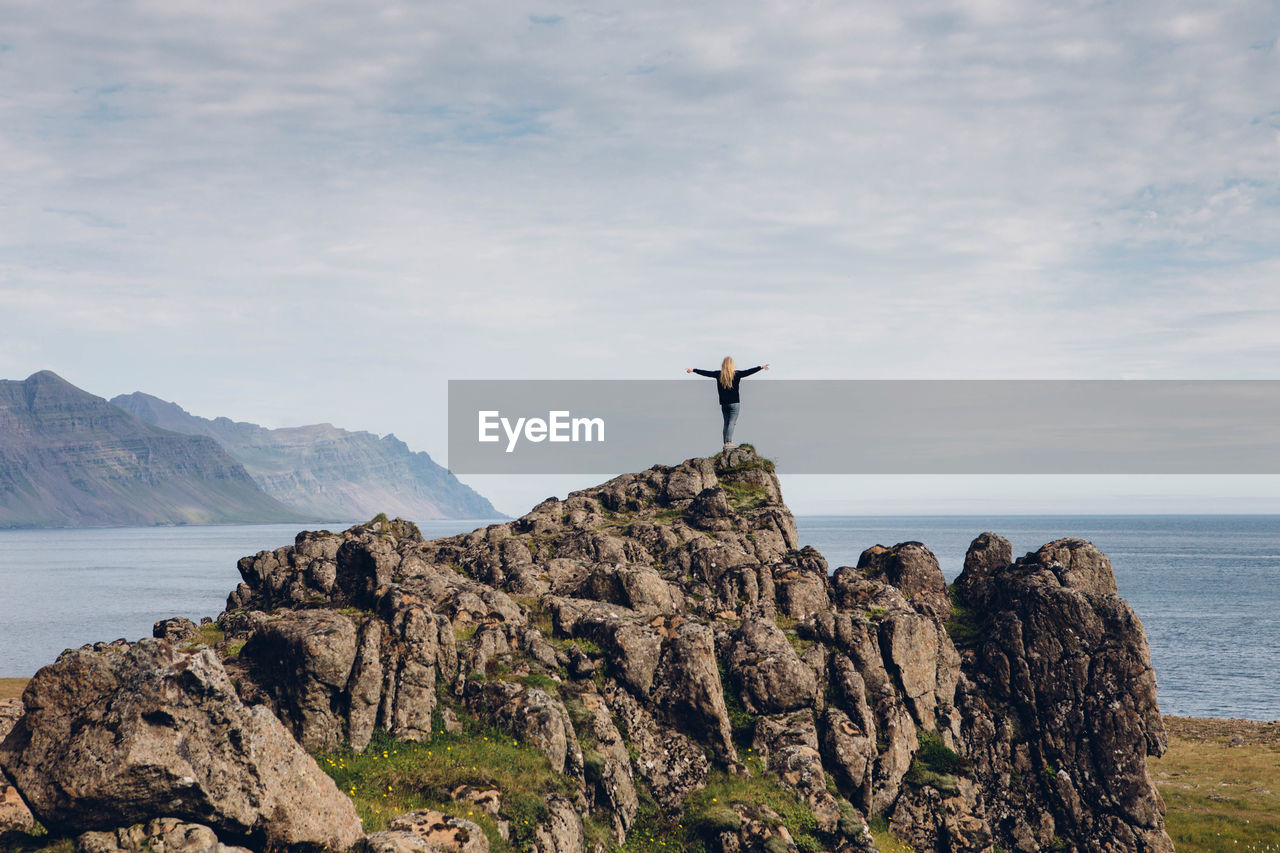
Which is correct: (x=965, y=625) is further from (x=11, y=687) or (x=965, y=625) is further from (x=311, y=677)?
(x=11, y=687)

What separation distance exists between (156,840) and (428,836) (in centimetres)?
709

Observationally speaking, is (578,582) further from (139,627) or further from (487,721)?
(139,627)

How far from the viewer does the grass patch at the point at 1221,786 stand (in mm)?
54969

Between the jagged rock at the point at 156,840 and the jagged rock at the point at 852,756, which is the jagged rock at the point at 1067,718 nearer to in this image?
the jagged rock at the point at 852,756

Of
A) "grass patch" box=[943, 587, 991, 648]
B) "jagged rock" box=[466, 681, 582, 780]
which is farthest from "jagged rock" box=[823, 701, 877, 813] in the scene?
"jagged rock" box=[466, 681, 582, 780]

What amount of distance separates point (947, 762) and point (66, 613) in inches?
7779

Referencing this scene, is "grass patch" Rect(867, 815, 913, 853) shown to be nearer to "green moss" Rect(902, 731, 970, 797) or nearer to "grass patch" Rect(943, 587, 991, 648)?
"green moss" Rect(902, 731, 970, 797)

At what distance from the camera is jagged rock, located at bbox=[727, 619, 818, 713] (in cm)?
4069

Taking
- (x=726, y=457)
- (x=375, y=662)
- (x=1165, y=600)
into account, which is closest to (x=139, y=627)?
(x=726, y=457)

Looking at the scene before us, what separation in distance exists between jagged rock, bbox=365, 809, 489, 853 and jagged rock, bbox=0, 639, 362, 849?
3.20 feet

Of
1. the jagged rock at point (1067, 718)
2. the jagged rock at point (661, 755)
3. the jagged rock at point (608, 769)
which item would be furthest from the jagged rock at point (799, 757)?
the jagged rock at point (1067, 718)

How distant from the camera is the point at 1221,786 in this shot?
65688 millimetres

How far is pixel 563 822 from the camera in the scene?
31328mm

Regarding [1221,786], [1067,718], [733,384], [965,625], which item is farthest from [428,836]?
[1221,786]
